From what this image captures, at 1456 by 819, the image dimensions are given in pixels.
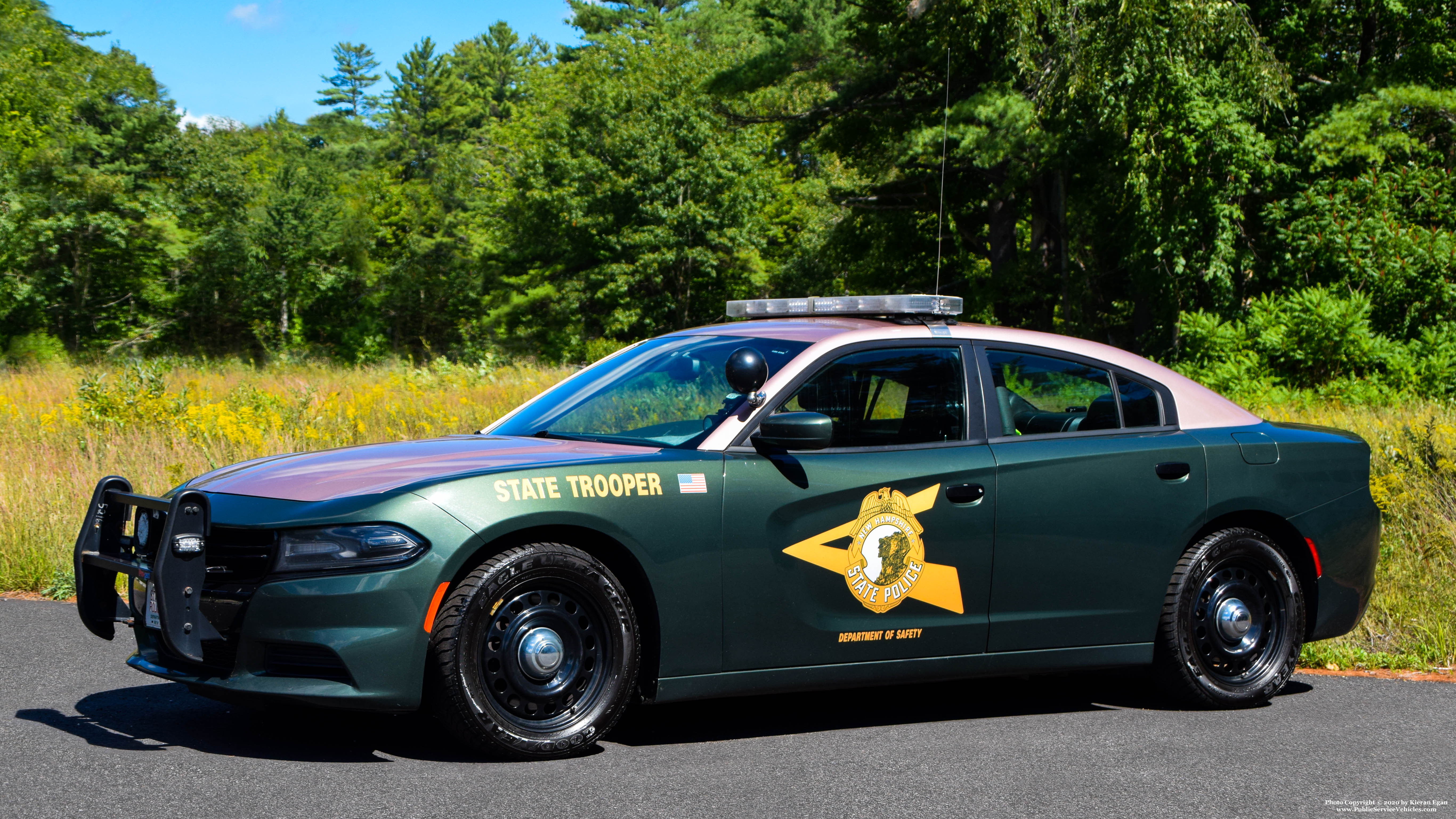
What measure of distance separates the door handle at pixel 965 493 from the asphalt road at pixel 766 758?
3.03 feet

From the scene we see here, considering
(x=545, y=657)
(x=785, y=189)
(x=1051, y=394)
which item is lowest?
(x=545, y=657)

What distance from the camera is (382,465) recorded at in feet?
15.1

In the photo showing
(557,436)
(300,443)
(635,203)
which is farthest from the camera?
(635,203)

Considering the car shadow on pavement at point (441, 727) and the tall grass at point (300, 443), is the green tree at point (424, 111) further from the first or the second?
the car shadow on pavement at point (441, 727)

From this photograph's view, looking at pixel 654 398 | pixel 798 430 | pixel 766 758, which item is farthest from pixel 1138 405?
pixel 766 758

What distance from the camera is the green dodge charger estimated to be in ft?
13.7

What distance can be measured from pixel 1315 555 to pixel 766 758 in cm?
290

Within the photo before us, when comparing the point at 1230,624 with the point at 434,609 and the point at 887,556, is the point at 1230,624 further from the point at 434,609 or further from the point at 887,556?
the point at 434,609

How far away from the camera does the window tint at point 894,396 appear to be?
16.7ft

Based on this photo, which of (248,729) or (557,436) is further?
(557,436)

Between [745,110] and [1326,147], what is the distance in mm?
20671

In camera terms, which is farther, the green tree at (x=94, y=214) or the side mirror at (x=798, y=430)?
the green tree at (x=94, y=214)

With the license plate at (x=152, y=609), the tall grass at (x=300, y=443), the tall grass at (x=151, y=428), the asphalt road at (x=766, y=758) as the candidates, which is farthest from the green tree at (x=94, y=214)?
the license plate at (x=152, y=609)

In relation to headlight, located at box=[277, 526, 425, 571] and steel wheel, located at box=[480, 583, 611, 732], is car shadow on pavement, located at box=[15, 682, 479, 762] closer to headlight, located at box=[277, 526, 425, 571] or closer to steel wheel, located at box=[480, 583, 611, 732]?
steel wheel, located at box=[480, 583, 611, 732]
